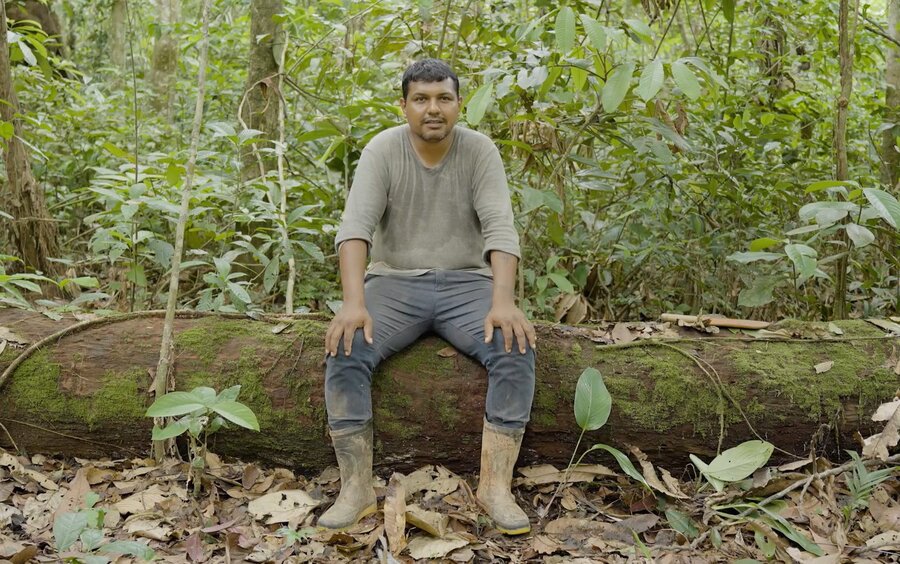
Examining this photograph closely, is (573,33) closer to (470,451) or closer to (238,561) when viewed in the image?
(470,451)

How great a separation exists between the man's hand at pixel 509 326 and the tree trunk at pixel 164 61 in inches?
307

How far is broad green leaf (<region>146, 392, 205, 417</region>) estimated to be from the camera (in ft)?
8.73

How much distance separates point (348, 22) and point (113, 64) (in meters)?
7.33

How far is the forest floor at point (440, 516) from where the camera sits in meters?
2.70

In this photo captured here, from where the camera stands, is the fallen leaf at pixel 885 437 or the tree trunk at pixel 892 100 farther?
the tree trunk at pixel 892 100

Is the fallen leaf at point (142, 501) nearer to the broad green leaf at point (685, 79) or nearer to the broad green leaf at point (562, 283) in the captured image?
the broad green leaf at point (562, 283)

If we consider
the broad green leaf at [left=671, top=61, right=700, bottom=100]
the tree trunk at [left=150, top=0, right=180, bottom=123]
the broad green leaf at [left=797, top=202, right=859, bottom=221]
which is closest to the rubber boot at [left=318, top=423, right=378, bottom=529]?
the broad green leaf at [left=671, top=61, right=700, bottom=100]

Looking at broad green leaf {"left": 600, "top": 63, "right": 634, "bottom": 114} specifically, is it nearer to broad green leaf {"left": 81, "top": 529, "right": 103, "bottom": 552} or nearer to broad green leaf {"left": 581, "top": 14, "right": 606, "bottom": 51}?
broad green leaf {"left": 581, "top": 14, "right": 606, "bottom": 51}

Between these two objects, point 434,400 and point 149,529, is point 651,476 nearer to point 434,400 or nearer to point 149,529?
point 434,400

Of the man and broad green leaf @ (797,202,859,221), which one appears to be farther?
broad green leaf @ (797,202,859,221)

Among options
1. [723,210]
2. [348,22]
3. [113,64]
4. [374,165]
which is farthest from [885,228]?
[113,64]

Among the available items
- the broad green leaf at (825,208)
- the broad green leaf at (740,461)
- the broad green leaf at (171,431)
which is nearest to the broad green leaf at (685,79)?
the broad green leaf at (825,208)

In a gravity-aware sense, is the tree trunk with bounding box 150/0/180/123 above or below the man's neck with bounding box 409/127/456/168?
above

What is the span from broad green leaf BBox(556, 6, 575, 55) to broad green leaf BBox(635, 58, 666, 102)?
1.23 feet
